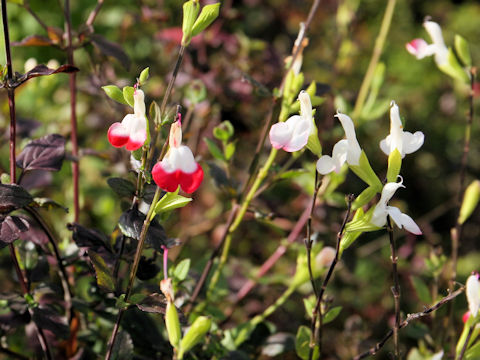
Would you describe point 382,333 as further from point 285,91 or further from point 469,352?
point 285,91

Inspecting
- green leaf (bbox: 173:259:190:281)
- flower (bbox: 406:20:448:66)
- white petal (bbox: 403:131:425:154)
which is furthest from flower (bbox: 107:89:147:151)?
flower (bbox: 406:20:448:66)

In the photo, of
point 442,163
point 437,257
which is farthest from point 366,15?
point 437,257

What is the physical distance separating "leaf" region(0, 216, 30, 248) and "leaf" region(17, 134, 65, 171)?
0.10 metres

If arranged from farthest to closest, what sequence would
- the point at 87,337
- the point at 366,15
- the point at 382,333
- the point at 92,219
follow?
1. the point at 366,15
2. the point at 92,219
3. the point at 382,333
4. the point at 87,337

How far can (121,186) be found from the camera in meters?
0.63

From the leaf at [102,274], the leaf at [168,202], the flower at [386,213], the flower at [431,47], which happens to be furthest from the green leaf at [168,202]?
the flower at [431,47]

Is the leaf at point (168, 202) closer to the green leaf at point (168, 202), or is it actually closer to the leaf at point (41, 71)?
the green leaf at point (168, 202)

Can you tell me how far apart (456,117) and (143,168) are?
1.83m

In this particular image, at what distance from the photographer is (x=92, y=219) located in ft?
4.65

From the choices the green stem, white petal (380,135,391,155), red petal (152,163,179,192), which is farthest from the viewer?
the green stem

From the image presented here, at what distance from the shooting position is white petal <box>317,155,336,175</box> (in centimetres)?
57

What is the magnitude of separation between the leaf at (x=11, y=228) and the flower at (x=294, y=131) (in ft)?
1.01

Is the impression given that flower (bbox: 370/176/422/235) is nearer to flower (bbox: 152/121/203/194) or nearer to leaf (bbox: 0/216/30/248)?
flower (bbox: 152/121/203/194)

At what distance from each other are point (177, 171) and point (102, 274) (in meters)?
0.18
